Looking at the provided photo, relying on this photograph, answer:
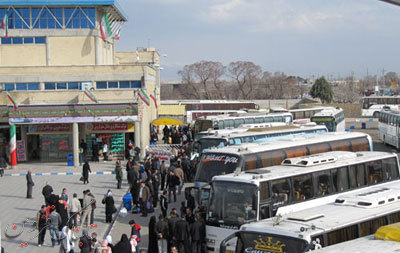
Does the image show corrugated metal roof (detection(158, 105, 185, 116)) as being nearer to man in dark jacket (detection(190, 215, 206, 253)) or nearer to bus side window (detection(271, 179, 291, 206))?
bus side window (detection(271, 179, 291, 206))

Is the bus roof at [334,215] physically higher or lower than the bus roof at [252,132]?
lower

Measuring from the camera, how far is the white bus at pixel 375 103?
266 feet

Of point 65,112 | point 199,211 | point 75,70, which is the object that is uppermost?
point 75,70

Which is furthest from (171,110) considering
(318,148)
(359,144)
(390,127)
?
(318,148)

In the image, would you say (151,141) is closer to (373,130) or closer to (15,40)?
(15,40)

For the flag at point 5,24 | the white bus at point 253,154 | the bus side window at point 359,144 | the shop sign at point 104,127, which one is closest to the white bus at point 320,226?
the white bus at point 253,154

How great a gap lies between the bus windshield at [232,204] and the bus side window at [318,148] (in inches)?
298

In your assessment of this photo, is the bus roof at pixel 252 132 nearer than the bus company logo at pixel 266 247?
No

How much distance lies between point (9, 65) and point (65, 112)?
9.36 m

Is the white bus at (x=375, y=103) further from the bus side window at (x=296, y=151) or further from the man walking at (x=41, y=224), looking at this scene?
the man walking at (x=41, y=224)

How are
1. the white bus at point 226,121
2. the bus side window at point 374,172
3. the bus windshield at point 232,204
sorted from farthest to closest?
the white bus at point 226,121 < the bus side window at point 374,172 < the bus windshield at point 232,204

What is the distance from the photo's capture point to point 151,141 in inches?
1690

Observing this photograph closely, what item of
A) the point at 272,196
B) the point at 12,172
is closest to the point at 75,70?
the point at 12,172

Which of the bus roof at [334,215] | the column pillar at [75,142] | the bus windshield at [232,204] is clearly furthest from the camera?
the column pillar at [75,142]
